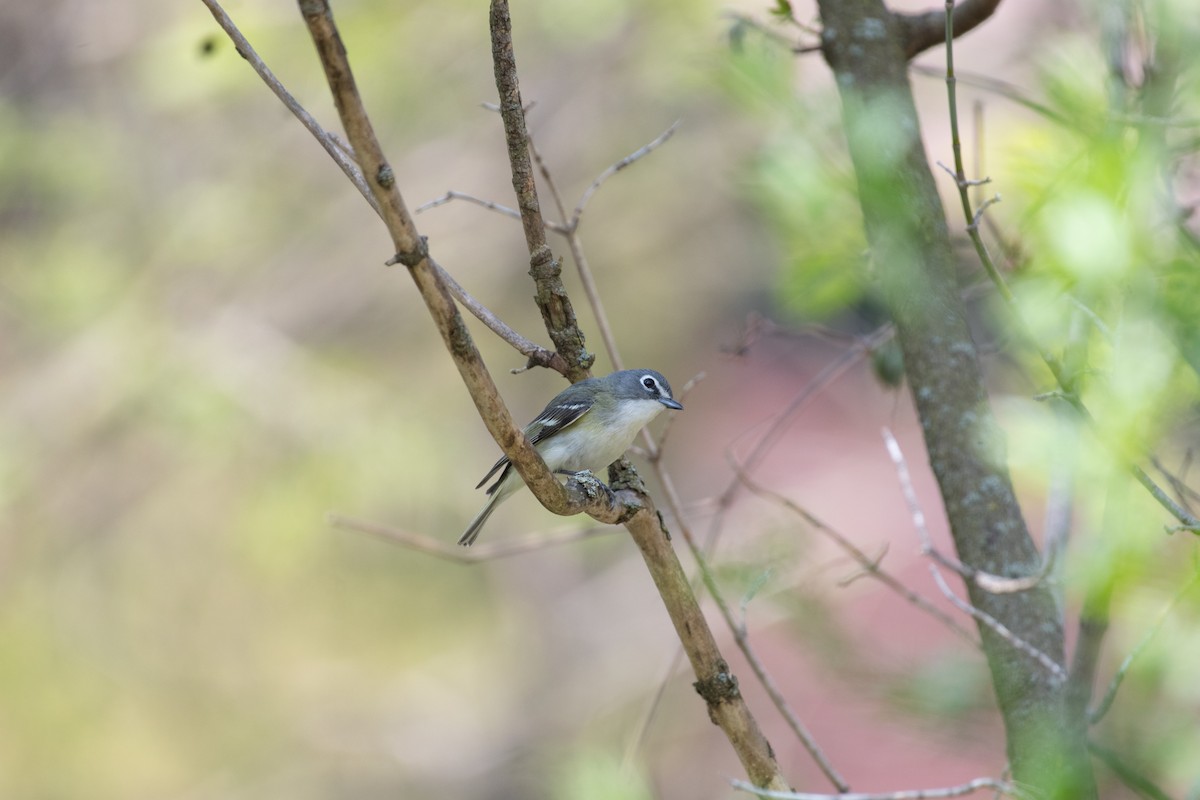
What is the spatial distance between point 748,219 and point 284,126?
358 cm

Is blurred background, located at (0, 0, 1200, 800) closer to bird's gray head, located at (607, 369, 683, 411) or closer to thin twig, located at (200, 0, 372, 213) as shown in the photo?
bird's gray head, located at (607, 369, 683, 411)

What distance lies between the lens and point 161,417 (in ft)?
24.5

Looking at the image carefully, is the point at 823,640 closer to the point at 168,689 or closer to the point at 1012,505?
the point at 1012,505

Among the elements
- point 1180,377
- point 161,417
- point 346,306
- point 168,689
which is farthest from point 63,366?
point 1180,377

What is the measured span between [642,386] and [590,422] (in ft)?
1.02

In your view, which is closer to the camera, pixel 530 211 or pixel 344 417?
pixel 530 211

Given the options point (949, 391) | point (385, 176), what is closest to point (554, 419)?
point (949, 391)

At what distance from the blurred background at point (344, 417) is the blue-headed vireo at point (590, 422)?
8.66 ft

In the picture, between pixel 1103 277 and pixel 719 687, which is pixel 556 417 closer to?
pixel 719 687

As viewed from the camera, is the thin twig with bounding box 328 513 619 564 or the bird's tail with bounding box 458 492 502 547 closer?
Answer: the thin twig with bounding box 328 513 619 564

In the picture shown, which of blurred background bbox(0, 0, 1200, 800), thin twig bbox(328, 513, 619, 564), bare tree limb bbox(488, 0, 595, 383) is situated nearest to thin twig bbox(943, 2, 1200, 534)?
bare tree limb bbox(488, 0, 595, 383)

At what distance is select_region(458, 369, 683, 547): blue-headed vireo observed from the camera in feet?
11.6

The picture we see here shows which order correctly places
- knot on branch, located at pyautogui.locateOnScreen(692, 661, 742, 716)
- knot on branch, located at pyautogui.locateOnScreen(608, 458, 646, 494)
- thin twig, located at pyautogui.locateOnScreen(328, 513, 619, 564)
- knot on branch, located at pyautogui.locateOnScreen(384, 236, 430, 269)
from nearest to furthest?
knot on branch, located at pyautogui.locateOnScreen(384, 236, 430, 269), knot on branch, located at pyautogui.locateOnScreen(692, 661, 742, 716), knot on branch, located at pyautogui.locateOnScreen(608, 458, 646, 494), thin twig, located at pyautogui.locateOnScreen(328, 513, 619, 564)

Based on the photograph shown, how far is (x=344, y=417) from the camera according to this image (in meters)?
7.66
